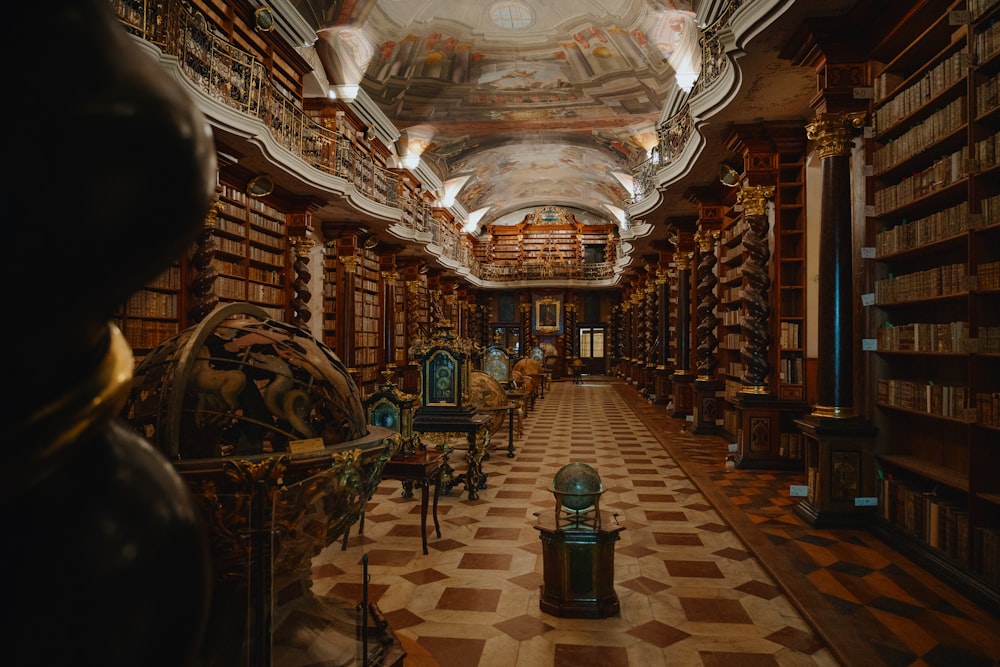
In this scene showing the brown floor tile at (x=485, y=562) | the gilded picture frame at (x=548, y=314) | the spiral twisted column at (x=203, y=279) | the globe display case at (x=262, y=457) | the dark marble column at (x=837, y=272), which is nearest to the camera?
the globe display case at (x=262, y=457)

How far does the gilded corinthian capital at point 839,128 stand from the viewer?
5.04 m

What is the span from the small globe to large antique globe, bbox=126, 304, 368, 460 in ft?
4.90

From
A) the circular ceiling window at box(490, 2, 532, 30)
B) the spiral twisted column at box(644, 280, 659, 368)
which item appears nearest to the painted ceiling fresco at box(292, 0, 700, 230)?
the circular ceiling window at box(490, 2, 532, 30)

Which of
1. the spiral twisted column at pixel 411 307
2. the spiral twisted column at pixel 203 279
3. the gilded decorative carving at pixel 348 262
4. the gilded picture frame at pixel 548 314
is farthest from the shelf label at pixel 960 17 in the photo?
the gilded picture frame at pixel 548 314

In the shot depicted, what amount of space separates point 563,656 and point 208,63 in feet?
26.2

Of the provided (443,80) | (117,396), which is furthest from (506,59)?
(117,396)

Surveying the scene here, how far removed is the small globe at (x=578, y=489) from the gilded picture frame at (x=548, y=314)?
26.8 meters

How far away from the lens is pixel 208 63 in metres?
7.79

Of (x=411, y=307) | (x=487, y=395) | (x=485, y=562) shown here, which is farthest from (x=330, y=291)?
(x=485, y=562)

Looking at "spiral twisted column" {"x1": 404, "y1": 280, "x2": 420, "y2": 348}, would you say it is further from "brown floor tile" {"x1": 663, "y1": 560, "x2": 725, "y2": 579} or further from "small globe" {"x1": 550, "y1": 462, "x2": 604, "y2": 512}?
"small globe" {"x1": 550, "y1": 462, "x2": 604, "y2": 512}

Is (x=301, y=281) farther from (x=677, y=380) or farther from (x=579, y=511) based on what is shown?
(x=579, y=511)

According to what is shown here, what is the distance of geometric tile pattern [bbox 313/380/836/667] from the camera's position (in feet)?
10.0

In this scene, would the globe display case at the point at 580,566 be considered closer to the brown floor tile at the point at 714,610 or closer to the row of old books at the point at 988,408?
Result: the brown floor tile at the point at 714,610

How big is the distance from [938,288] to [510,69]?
13.5 meters
